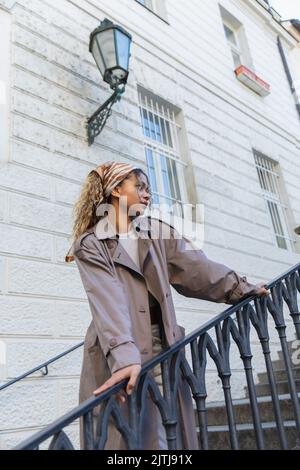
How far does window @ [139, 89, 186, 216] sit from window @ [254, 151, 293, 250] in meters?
2.24

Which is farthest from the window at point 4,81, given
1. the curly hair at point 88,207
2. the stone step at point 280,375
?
the stone step at point 280,375

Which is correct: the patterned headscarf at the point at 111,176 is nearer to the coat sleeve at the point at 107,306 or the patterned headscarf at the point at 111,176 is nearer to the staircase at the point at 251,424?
the coat sleeve at the point at 107,306

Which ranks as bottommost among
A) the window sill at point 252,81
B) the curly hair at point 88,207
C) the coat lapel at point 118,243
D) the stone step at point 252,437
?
the stone step at point 252,437

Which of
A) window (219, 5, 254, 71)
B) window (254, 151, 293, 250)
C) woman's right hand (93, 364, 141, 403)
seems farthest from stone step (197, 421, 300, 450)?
window (219, 5, 254, 71)

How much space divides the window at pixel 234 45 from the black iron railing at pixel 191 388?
733 centimetres

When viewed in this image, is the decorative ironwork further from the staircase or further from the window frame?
Answer: the window frame

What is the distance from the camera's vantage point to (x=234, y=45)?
868 cm

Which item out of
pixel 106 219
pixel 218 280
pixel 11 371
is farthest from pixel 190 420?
pixel 11 371

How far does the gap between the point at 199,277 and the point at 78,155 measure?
2721 mm

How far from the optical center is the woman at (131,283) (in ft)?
4.90

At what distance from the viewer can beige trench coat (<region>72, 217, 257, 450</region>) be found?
149cm

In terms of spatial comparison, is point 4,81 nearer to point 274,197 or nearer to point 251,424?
point 251,424

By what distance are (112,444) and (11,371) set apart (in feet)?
5.74

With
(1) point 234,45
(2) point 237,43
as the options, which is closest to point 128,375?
(1) point 234,45
